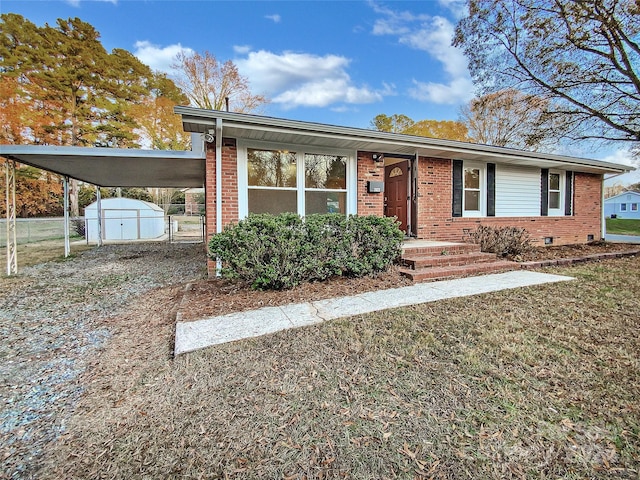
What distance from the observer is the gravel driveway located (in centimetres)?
191

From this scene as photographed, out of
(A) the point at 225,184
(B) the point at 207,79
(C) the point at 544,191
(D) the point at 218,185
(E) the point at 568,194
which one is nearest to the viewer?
(D) the point at 218,185

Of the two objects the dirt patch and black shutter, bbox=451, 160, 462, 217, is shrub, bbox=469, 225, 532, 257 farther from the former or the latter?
the dirt patch

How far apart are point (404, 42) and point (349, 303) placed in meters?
11.9

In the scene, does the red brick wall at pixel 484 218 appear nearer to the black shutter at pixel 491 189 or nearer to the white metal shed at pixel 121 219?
the black shutter at pixel 491 189

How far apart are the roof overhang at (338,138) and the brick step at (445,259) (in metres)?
2.46

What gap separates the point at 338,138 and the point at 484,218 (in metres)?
5.10

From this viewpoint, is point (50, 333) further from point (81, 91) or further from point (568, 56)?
point (81, 91)

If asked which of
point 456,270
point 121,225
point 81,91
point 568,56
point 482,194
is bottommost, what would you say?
point 456,270

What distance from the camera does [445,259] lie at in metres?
5.80

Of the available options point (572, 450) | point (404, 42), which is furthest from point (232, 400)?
point (404, 42)

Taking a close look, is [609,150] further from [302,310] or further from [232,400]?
[232,400]

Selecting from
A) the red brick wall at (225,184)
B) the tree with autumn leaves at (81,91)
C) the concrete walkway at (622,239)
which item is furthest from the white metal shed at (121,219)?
the concrete walkway at (622,239)

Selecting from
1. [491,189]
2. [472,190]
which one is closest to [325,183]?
[472,190]

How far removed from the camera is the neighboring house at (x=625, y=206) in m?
35.5
